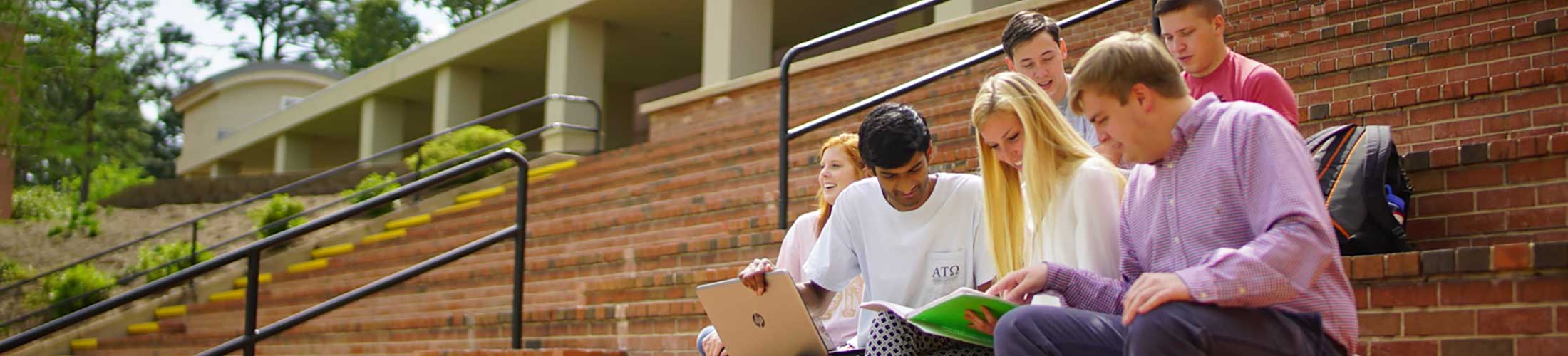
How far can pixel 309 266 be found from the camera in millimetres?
10750

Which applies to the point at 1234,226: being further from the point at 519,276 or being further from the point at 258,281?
the point at 258,281

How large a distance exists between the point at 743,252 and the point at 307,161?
19.7 metres

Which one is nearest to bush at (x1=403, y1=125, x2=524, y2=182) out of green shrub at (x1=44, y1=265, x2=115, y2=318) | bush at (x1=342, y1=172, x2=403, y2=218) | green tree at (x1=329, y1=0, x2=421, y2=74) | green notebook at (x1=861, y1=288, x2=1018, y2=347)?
bush at (x1=342, y1=172, x2=403, y2=218)

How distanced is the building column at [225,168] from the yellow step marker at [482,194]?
16066mm

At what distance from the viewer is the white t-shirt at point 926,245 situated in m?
3.00

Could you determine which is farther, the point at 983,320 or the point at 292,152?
the point at 292,152

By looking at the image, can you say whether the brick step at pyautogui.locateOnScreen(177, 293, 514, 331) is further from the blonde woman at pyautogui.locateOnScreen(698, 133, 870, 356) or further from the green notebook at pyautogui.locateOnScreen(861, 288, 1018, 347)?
the green notebook at pyautogui.locateOnScreen(861, 288, 1018, 347)

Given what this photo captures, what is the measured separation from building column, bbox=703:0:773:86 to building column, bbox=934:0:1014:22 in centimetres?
305

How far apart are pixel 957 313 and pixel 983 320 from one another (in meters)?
0.05

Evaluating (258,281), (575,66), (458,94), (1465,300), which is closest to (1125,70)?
(1465,300)

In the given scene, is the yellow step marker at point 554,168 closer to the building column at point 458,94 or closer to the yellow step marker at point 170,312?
the yellow step marker at point 170,312

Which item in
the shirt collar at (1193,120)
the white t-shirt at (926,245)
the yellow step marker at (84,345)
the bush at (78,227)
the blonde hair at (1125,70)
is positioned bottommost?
the yellow step marker at (84,345)

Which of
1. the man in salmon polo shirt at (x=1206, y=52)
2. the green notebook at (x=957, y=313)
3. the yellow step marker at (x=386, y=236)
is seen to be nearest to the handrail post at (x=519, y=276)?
the man in salmon polo shirt at (x=1206, y=52)

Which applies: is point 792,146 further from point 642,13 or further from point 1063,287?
point 642,13
